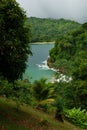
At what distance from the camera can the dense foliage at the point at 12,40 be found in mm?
16562

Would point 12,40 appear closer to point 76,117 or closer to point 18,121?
point 18,121

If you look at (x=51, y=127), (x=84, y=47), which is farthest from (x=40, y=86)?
(x=84, y=47)

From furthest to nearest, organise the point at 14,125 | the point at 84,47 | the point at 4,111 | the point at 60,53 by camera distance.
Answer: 1. the point at 60,53
2. the point at 84,47
3. the point at 4,111
4. the point at 14,125

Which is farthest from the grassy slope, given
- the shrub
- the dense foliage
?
the shrub

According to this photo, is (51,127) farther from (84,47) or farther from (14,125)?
(84,47)

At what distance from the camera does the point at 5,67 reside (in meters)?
18.1

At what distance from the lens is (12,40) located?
55.0ft

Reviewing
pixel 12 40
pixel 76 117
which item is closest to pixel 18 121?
pixel 12 40

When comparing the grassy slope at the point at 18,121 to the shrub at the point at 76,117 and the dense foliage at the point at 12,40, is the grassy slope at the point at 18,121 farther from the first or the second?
the shrub at the point at 76,117

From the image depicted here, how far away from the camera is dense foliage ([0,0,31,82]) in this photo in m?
16.6

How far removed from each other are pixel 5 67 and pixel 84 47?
8967 centimetres

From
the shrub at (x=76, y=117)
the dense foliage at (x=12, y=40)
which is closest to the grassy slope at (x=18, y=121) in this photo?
the dense foliage at (x=12, y=40)

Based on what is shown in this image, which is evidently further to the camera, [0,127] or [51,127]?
[51,127]

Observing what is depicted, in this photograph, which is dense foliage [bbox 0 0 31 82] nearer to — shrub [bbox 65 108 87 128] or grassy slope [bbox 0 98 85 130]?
grassy slope [bbox 0 98 85 130]
